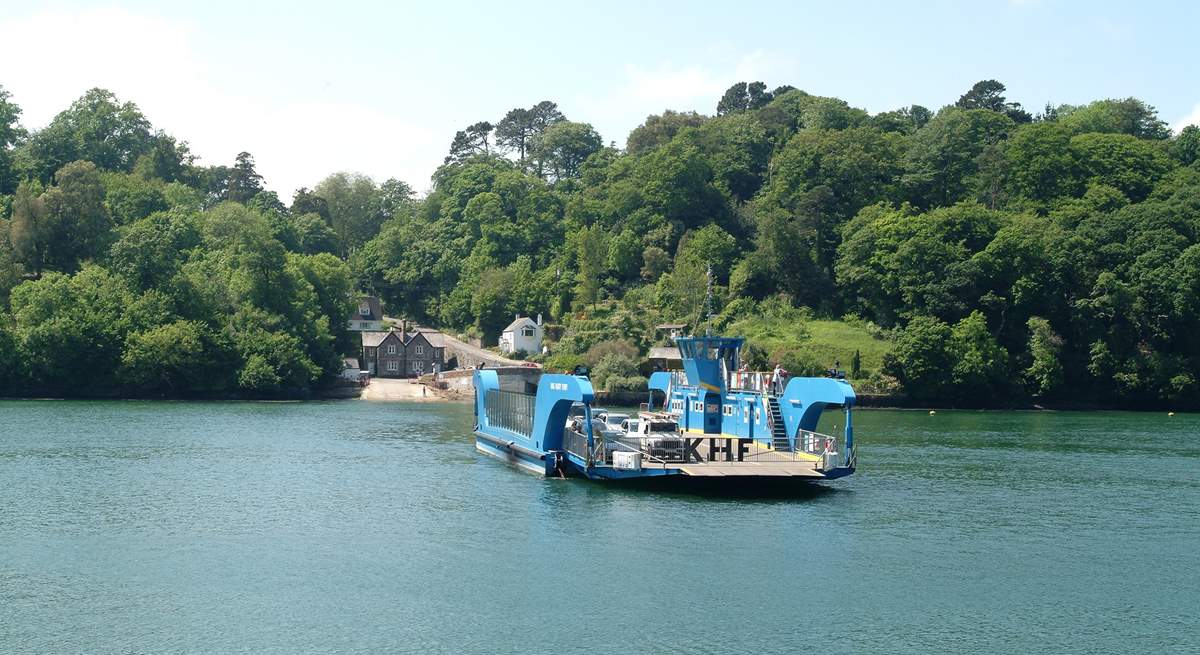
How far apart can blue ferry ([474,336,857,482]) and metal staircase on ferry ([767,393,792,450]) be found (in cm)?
4

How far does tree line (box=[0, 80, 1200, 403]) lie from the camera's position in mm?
103562

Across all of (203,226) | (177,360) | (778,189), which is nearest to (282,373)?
(177,360)

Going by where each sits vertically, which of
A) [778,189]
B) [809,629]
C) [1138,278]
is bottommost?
[809,629]

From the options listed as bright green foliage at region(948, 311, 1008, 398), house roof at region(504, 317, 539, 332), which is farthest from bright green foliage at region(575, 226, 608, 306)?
bright green foliage at region(948, 311, 1008, 398)

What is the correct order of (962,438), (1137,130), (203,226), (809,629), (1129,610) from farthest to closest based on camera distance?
(1137,130) < (203,226) < (962,438) < (1129,610) < (809,629)

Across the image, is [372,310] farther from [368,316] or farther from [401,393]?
[401,393]

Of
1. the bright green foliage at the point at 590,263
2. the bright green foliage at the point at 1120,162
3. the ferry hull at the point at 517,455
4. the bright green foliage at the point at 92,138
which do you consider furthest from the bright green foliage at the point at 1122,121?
the bright green foliage at the point at 92,138

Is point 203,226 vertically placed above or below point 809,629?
above

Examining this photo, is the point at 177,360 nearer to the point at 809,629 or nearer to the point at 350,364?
the point at 350,364

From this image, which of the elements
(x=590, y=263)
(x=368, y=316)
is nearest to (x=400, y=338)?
(x=368, y=316)

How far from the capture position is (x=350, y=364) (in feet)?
408

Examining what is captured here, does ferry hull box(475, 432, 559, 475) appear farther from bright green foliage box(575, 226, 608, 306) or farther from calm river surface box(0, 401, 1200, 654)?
bright green foliage box(575, 226, 608, 306)

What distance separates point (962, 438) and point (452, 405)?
157 feet

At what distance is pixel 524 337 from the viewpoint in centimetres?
12600
